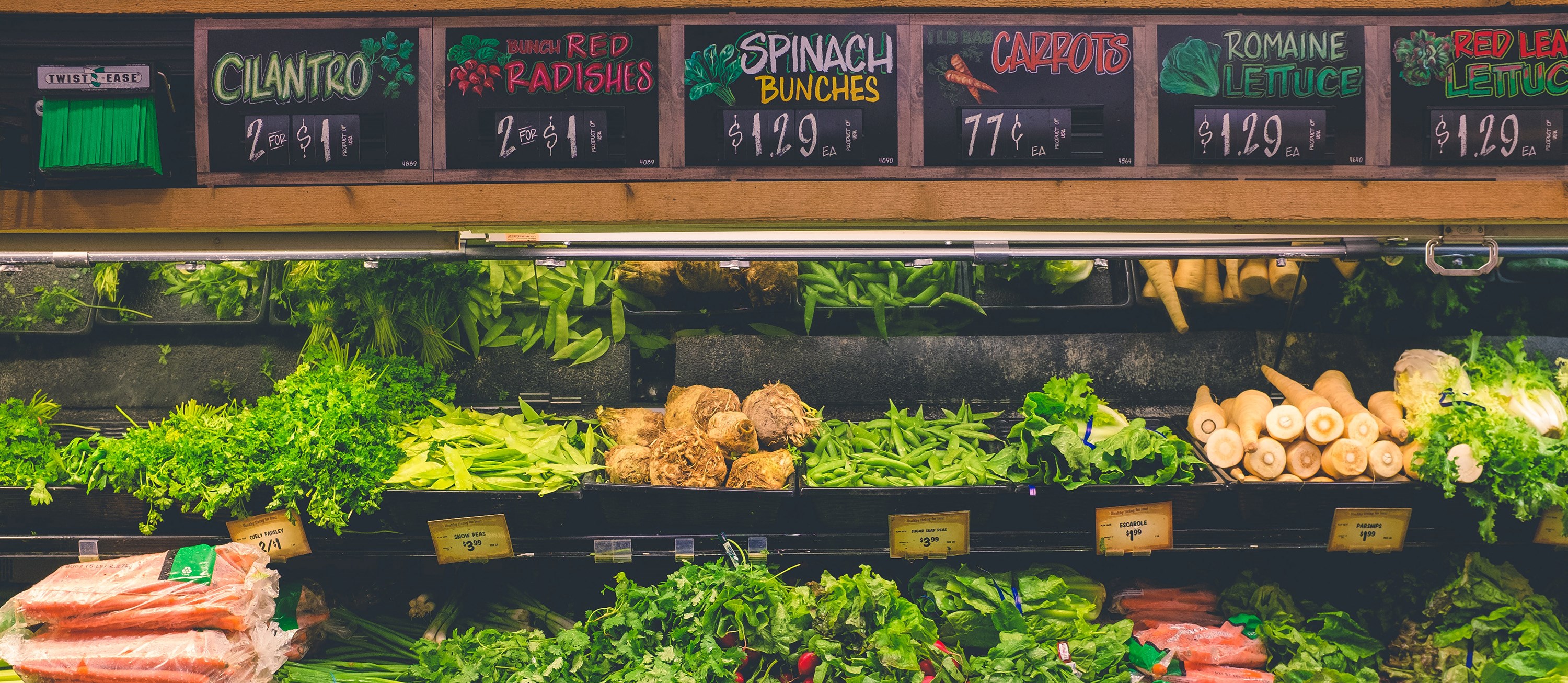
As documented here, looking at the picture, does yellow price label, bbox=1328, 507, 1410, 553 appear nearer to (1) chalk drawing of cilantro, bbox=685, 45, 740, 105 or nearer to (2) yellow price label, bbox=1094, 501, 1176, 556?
(2) yellow price label, bbox=1094, 501, 1176, 556

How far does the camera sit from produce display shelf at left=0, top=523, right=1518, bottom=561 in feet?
9.09

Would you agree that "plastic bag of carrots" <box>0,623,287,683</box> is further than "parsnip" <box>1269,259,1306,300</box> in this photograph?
No

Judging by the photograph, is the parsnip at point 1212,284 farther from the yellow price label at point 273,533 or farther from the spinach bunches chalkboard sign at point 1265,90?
the yellow price label at point 273,533

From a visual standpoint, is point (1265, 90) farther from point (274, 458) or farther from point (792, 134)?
point (274, 458)

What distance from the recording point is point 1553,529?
280cm

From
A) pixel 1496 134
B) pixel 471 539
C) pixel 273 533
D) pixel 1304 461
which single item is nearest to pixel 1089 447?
pixel 1304 461

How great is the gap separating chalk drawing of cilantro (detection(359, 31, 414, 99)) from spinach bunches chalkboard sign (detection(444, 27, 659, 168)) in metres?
0.11

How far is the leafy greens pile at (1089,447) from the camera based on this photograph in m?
2.69

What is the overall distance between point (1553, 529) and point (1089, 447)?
63.1 inches

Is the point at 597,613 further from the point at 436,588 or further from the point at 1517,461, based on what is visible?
the point at 1517,461

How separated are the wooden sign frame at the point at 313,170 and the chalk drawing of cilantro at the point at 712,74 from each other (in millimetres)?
714

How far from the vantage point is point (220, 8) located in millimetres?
2305

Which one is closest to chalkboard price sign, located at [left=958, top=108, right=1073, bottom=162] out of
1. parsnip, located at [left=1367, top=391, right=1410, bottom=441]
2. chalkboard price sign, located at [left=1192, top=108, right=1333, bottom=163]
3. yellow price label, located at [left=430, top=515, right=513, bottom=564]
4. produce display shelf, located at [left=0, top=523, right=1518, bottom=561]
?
chalkboard price sign, located at [left=1192, top=108, right=1333, bottom=163]

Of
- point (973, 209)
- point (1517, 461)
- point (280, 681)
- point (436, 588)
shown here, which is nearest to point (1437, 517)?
point (1517, 461)
